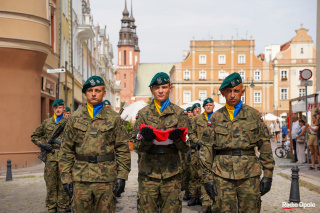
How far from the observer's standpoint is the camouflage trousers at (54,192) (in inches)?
341

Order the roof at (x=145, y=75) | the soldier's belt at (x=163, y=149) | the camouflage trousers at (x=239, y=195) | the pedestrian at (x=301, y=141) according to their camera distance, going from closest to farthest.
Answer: the camouflage trousers at (x=239, y=195)
the soldier's belt at (x=163, y=149)
the pedestrian at (x=301, y=141)
the roof at (x=145, y=75)

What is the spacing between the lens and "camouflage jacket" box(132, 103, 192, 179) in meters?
5.46

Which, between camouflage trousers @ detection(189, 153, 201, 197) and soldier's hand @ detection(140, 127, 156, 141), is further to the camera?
camouflage trousers @ detection(189, 153, 201, 197)

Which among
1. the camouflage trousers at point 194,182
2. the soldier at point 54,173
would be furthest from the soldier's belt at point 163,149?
the camouflage trousers at point 194,182

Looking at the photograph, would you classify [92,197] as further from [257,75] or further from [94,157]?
[257,75]

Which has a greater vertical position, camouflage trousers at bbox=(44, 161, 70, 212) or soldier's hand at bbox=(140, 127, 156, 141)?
soldier's hand at bbox=(140, 127, 156, 141)

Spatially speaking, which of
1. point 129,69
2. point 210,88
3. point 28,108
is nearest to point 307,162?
point 28,108

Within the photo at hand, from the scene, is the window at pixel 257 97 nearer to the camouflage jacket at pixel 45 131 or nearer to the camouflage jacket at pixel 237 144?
the camouflage jacket at pixel 45 131

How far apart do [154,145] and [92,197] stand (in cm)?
98

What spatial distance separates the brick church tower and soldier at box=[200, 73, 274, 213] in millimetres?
119754

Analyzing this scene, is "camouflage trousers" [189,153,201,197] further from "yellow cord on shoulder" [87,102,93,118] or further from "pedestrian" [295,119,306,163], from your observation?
"pedestrian" [295,119,306,163]

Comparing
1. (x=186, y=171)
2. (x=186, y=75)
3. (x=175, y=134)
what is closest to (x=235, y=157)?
(x=175, y=134)

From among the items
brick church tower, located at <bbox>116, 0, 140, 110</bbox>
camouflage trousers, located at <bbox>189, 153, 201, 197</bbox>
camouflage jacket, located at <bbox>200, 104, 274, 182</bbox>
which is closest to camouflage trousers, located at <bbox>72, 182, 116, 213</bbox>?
camouflage jacket, located at <bbox>200, 104, 274, 182</bbox>

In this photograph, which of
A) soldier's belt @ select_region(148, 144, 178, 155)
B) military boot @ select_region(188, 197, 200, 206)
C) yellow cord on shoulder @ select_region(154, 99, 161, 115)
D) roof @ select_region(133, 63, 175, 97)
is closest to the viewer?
soldier's belt @ select_region(148, 144, 178, 155)
